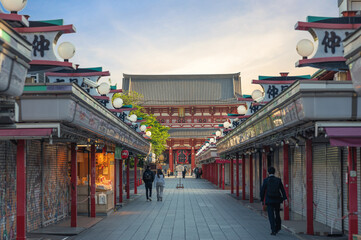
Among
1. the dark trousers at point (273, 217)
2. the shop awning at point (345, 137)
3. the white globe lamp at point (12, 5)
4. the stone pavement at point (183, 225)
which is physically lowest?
the stone pavement at point (183, 225)

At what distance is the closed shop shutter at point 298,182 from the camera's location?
17.9 m

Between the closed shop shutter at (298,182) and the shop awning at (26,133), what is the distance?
10042 millimetres

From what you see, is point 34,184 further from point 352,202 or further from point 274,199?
point 352,202

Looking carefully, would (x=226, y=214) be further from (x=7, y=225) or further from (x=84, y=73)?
(x=7, y=225)

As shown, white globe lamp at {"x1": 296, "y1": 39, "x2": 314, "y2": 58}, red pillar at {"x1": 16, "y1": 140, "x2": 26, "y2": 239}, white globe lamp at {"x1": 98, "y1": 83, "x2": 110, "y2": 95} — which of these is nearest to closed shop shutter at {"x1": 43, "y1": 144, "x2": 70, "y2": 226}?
white globe lamp at {"x1": 98, "y1": 83, "x2": 110, "y2": 95}

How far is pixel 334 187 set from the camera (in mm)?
14492

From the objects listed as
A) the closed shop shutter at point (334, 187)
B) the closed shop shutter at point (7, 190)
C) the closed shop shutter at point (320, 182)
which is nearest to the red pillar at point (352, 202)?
the closed shop shutter at point (334, 187)

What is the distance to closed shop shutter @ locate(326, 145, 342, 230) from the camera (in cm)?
1396

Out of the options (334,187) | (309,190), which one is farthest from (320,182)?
(309,190)

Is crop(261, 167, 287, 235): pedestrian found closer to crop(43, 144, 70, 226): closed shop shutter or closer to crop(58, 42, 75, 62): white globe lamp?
crop(58, 42, 75, 62): white globe lamp

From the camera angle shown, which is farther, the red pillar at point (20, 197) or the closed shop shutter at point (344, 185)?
the closed shop shutter at point (344, 185)

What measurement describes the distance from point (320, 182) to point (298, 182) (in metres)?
2.66

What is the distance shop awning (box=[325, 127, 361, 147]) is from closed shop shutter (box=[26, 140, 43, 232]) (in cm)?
778

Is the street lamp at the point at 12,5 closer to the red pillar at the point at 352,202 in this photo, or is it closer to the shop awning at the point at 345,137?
the shop awning at the point at 345,137
